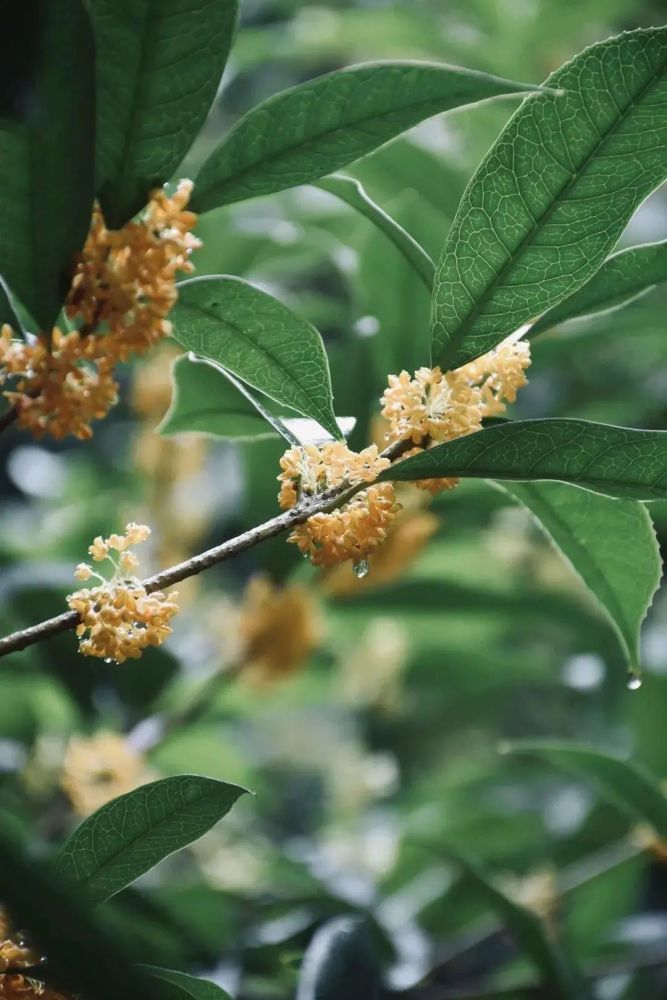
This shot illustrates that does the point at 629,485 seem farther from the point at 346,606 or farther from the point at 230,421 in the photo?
the point at 346,606

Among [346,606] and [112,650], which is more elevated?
[346,606]

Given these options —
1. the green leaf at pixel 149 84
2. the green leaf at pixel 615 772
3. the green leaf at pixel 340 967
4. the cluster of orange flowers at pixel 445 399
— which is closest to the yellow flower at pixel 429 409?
the cluster of orange flowers at pixel 445 399

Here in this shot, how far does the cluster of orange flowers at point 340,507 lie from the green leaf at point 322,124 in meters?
0.22

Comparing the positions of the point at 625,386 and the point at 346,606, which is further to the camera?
the point at 625,386

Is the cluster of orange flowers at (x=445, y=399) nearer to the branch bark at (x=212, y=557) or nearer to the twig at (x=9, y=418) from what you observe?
the branch bark at (x=212, y=557)

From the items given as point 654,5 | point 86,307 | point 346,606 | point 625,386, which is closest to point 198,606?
point 346,606

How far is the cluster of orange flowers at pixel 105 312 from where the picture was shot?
26.7 inches

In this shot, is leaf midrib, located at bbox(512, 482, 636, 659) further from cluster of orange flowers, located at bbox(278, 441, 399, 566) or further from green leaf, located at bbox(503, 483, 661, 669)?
cluster of orange flowers, located at bbox(278, 441, 399, 566)

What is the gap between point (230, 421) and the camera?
3.18 feet

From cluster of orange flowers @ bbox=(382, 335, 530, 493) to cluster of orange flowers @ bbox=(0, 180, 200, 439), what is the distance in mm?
172

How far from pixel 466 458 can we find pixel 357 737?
235cm

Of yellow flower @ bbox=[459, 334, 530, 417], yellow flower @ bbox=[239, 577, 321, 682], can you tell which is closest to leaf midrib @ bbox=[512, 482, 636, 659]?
yellow flower @ bbox=[459, 334, 530, 417]

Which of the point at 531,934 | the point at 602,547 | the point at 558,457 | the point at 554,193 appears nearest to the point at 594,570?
the point at 602,547

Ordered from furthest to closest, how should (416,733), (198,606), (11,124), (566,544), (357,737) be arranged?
(357,737)
(416,733)
(198,606)
(566,544)
(11,124)
